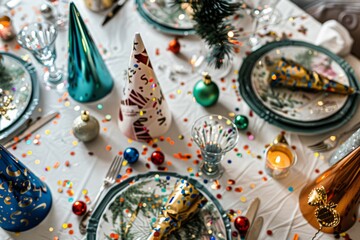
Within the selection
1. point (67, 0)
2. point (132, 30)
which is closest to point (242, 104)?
point (132, 30)

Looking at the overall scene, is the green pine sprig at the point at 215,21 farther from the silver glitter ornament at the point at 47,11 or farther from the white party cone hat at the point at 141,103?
the silver glitter ornament at the point at 47,11

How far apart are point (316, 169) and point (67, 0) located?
87 centimetres

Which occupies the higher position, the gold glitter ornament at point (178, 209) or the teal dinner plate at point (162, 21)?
the teal dinner plate at point (162, 21)

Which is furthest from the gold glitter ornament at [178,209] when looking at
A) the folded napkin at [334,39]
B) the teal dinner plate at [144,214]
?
the folded napkin at [334,39]

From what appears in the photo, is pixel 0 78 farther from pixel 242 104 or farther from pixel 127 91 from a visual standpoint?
pixel 242 104

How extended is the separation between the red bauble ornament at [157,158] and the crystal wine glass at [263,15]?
0.44m

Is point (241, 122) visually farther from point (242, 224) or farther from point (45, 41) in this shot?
point (45, 41)

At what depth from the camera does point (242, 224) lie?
930mm

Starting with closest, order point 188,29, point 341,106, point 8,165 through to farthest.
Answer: point 8,165, point 341,106, point 188,29

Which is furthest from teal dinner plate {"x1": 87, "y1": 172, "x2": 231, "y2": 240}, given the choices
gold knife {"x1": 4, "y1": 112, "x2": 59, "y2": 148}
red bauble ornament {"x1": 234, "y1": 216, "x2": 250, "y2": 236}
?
gold knife {"x1": 4, "y1": 112, "x2": 59, "y2": 148}

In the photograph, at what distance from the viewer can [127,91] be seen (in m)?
0.99

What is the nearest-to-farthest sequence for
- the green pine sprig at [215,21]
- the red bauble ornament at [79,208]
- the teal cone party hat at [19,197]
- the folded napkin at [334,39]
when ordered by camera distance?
the teal cone party hat at [19,197] → the red bauble ornament at [79,208] → the green pine sprig at [215,21] → the folded napkin at [334,39]

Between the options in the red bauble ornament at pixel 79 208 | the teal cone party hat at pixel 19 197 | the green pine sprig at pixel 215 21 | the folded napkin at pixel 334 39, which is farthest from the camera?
the folded napkin at pixel 334 39

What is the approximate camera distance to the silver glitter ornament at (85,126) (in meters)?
1.03
